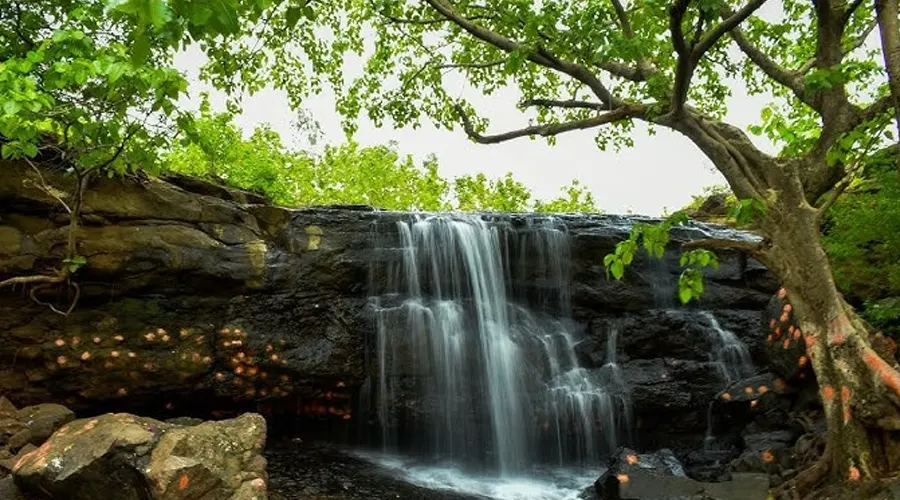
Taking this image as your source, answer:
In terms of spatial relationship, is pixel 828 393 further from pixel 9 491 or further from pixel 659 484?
pixel 9 491

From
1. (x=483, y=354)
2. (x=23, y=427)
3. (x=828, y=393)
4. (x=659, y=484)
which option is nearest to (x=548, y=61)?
(x=828, y=393)

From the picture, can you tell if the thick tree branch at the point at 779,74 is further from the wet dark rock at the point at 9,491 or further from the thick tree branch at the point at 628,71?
the wet dark rock at the point at 9,491

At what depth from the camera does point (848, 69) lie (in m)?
4.96

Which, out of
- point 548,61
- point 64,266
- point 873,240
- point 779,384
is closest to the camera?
point 548,61

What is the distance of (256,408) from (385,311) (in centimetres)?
266

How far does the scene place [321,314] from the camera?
1033cm

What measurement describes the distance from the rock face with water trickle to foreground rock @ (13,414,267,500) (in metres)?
3.28

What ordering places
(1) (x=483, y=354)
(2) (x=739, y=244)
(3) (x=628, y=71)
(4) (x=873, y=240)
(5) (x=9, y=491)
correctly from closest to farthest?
(5) (x=9, y=491)
(2) (x=739, y=244)
(3) (x=628, y=71)
(4) (x=873, y=240)
(1) (x=483, y=354)

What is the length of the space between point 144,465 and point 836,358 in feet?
20.7

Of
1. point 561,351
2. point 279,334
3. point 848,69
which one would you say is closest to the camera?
point 848,69

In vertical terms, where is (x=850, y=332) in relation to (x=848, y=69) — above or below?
below

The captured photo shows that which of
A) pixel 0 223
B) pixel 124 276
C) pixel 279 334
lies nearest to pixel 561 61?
pixel 279 334

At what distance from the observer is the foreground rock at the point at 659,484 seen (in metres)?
6.86

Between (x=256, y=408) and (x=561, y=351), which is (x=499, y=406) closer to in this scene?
(x=561, y=351)
